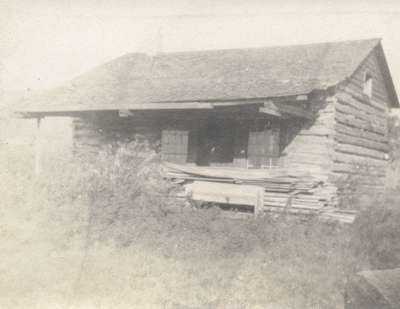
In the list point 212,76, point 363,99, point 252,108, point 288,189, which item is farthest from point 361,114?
point 288,189

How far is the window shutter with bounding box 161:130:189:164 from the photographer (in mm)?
14195

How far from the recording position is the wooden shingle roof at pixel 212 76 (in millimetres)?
13000

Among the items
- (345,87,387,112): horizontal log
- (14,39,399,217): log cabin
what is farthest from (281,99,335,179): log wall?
(345,87,387,112): horizontal log

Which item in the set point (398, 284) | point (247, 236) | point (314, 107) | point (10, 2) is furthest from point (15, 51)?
point (398, 284)

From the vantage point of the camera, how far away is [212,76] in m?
14.8

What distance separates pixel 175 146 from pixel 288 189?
4271mm

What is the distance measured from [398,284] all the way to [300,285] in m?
3.22

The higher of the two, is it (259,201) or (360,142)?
(360,142)

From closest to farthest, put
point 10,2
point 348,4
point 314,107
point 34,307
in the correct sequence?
point 34,307
point 348,4
point 10,2
point 314,107

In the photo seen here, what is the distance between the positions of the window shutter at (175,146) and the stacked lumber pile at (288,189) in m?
1.64

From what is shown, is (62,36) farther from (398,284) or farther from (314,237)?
(398,284)

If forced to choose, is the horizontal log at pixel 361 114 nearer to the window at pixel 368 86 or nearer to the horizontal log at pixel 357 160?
the window at pixel 368 86

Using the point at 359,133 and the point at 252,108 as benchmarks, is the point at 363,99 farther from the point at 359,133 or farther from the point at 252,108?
the point at 252,108

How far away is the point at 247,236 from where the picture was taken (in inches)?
359
